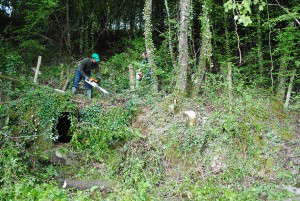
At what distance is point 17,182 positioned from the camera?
5996 millimetres

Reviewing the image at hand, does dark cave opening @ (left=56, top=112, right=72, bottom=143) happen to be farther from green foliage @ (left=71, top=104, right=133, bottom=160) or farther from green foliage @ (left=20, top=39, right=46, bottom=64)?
green foliage @ (left=20, top=39, right=46, bottom=64)

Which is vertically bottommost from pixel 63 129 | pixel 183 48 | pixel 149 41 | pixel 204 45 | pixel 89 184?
pixel 89 184

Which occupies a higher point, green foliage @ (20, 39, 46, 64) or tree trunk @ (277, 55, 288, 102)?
green foliage @ (20, 39, 46, 64)

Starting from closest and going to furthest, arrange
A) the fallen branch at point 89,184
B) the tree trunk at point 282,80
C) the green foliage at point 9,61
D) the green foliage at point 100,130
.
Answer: the fallen branch at point 89,184 → the green foliage at point 100,130 → the tree trunk at point 282,80 → the green foliage at point 9,61

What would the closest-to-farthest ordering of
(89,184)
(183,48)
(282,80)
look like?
1. (89,184)
2. (183,48)
3. (282,80)

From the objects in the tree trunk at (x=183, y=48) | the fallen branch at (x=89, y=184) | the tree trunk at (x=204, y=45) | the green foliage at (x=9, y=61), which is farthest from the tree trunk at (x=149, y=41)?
the green foliage at (x=9, y=61)

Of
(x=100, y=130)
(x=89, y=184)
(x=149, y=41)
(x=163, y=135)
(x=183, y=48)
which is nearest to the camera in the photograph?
(x=89, y=184)

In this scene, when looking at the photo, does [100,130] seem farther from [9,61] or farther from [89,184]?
[9,61]

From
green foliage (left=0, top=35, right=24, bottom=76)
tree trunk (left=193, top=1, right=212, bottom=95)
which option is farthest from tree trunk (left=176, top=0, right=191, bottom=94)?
green foliage (left=0, top=35, right=24, bottom=76)

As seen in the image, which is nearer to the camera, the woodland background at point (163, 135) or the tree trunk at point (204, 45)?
the woodland background at point (163, 135)

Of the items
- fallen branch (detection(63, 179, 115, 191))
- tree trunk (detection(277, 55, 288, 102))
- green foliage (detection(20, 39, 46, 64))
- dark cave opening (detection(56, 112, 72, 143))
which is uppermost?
green foliage (detection(20, 39, 46, 64))

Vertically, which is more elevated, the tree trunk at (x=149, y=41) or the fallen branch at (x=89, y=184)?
the tree trunk at (x=149, y=41)

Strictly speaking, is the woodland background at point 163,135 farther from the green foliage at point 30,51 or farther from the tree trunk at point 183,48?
the green foliage at point 30,51

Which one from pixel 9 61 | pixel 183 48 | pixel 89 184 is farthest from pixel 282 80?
pixel 9 61
